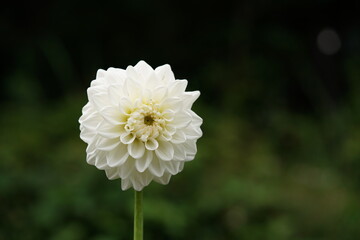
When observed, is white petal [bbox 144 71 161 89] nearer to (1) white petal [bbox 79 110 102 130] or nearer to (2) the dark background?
(1) white petal [bbox 79 110 102 130]

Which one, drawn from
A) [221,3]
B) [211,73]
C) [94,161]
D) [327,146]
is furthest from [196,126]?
[221,3]

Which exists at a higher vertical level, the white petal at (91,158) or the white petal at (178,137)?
the white petal at (178,137)

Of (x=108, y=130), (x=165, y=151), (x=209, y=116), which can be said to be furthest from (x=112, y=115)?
(x=209, y=116)

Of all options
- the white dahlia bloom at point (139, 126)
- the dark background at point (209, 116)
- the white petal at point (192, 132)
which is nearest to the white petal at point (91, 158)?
the white dahlia bloom at point (139, 126)

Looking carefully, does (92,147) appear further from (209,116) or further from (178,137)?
(209,116)

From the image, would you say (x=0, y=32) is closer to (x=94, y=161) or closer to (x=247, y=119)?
(x=247, y=119)

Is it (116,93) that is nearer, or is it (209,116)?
(116,93)

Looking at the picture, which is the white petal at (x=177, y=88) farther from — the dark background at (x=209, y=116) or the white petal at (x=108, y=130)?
the dark background at (x=209, y=116)
